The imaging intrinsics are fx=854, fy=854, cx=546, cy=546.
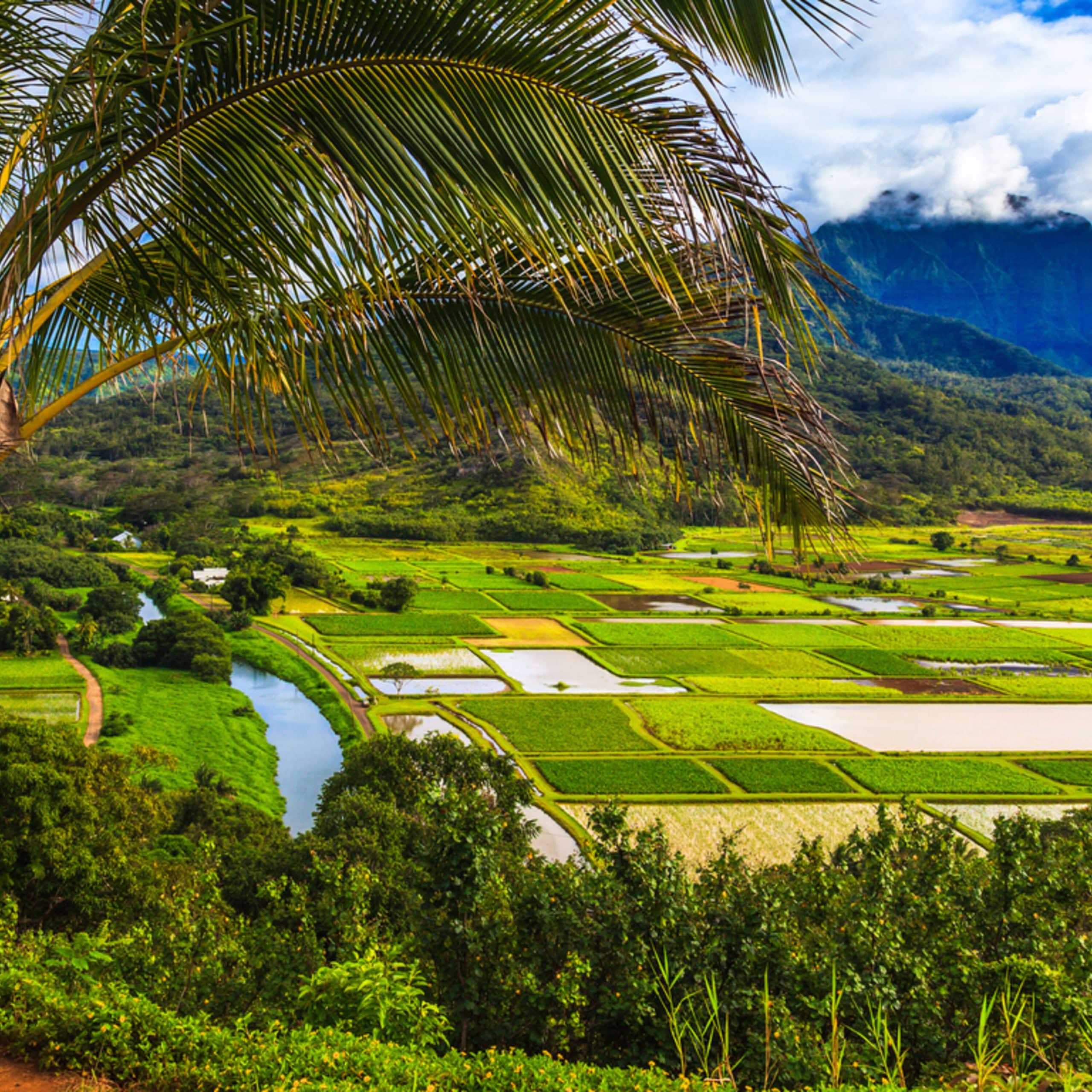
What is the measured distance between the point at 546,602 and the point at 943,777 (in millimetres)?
27432

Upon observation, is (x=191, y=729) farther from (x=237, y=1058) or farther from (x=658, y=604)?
(x=658, y=604)

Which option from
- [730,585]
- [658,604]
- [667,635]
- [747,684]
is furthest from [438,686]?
[730,585]

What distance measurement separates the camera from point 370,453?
2.89 m

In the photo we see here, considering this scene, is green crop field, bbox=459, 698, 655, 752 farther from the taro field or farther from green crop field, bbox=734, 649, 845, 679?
green crop field, bbox=734, 649, 845, 679

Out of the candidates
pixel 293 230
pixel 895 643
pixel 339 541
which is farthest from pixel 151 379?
pixel 339 541

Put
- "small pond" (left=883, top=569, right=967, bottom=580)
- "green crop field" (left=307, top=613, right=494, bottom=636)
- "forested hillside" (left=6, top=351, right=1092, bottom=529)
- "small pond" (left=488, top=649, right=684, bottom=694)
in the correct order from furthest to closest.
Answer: "forested hillside" (left=6, top=351, right=1092, bottom=529) → "small pond" (left=883, top=569, right=967, bottom=580) → "green crop field" (left=307, top=613, right=494, bottom=636) → "small pond" (left=488, top=649, right=684, bottom=694)

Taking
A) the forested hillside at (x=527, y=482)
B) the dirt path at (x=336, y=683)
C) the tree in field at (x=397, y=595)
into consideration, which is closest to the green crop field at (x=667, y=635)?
the tree in field at (x=397, y=595)

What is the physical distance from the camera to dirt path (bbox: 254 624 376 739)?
25.2 metres

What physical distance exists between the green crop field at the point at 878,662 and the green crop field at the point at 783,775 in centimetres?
1278

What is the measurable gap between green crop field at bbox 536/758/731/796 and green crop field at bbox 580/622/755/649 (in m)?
15.1

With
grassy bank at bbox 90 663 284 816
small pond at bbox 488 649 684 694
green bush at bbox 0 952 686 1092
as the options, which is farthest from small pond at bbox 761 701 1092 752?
green bush at bbox 0 952 686 1092

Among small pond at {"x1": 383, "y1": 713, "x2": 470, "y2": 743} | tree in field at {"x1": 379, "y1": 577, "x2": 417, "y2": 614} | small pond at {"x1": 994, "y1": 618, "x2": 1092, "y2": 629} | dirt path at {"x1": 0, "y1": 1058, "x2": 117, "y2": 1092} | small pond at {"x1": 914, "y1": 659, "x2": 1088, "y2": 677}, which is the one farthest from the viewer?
tree in field at {"x1": 379, "y1": 577, "x2": 417, "y2": 614}

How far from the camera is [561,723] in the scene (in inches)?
1020

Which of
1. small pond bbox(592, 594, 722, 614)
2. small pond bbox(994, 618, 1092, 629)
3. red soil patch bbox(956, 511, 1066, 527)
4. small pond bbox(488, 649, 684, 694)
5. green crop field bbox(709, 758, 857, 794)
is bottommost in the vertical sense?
green crop field bbox(709, 758, 857, 794)
